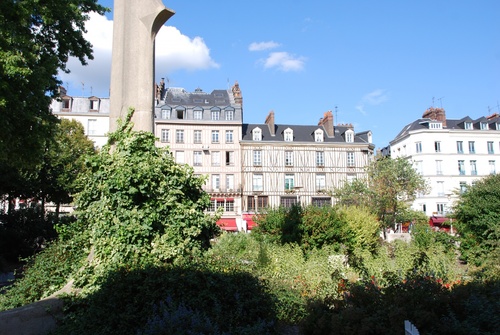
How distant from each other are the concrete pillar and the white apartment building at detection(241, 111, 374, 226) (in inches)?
1255

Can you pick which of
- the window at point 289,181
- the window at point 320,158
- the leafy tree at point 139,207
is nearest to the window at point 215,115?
the window at point 289,181

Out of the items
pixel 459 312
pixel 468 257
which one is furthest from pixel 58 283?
pixel 468 257

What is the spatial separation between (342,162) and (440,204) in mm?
11771

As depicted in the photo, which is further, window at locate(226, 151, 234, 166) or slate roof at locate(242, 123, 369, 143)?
slate roof at locate(242, 123, 369, 143)

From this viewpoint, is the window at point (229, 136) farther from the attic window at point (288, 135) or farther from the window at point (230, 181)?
the attic window at point (288, 135)

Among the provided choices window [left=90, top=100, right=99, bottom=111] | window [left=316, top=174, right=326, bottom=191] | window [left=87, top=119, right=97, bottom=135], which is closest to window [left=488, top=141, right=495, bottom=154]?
window [left=316, top=174, right=326, bottom=191]

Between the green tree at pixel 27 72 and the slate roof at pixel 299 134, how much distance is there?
28237 mm

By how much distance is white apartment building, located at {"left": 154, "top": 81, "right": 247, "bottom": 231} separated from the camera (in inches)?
1521

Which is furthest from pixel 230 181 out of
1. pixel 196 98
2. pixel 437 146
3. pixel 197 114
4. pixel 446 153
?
pixel 446 153

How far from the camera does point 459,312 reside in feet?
13.5

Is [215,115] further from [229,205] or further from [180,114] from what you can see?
[229,205]

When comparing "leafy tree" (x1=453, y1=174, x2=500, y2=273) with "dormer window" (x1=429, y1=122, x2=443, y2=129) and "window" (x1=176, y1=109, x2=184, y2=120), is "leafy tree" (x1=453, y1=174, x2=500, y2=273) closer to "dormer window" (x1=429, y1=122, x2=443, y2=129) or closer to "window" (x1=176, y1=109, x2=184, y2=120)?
"window" (x1=176, y1=109, x2=184, y2=120)

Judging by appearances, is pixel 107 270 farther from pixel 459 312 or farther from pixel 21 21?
pixel 21 21

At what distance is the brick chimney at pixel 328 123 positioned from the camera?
42.3 m
